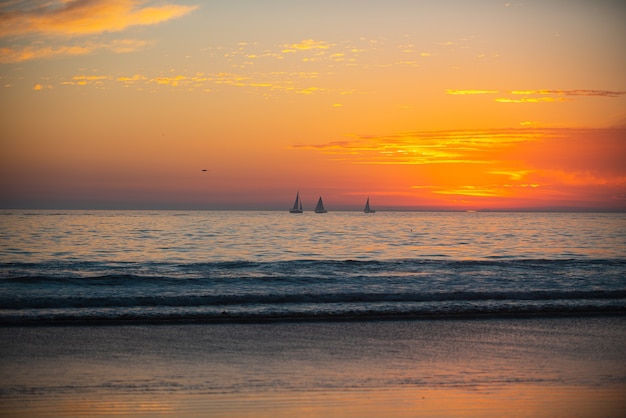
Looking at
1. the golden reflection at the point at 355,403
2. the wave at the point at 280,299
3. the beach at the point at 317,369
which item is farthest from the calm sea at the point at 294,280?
the golden reflection at the point at 355,403

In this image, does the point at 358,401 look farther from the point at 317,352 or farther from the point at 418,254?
the point at 418,254

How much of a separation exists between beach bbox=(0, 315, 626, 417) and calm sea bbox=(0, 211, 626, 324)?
1797 millimetres

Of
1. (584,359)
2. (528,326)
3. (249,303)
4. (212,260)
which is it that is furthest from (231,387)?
(212,260)

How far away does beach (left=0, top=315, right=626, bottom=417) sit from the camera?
7520 millimetres

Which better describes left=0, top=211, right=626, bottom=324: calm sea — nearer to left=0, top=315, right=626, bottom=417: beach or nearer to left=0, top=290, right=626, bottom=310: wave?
left=0, top=290, right=626, bottom=310: wave

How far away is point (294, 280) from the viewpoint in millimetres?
23812

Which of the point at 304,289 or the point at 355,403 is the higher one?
the point at 355,403

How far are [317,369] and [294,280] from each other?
14548mm

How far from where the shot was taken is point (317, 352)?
34.4 ft

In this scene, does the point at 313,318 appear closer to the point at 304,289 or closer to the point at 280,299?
the point at 280,299

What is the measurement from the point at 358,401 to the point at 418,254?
1090 inches

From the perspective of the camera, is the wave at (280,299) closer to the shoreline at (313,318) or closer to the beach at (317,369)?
the shoreline at (313,318)

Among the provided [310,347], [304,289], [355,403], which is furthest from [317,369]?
[304,289]

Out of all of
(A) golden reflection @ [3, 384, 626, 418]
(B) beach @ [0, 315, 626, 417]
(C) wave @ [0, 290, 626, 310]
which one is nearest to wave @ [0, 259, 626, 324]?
(C) wave @ [0, 290, 626, 310]
